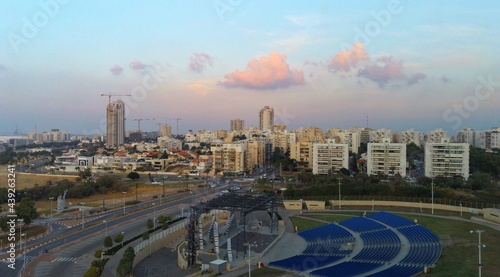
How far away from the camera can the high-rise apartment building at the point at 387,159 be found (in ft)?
185

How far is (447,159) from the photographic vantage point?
5369 centimetres

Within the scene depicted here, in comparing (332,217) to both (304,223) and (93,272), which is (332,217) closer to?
(304,223)

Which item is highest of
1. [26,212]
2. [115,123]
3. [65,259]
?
[115,123]

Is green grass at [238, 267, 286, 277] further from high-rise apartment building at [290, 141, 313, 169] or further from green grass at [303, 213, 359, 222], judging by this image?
high-rise apartment building at [290, 141, 313, 169]

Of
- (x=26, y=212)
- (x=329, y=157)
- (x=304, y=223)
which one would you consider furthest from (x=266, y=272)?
(x=329, y=157)

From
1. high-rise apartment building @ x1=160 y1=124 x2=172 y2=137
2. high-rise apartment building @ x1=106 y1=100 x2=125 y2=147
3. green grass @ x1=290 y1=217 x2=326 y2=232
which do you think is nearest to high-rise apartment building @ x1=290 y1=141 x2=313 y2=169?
green grass @ x1=290 y1=217 x2=326 y2=232

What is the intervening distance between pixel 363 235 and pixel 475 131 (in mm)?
105430

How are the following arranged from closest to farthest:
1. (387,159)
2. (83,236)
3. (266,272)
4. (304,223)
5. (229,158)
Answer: (266,272), (83,236), (304,223), (387,159), (229,158)

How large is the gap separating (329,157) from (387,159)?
1008cm

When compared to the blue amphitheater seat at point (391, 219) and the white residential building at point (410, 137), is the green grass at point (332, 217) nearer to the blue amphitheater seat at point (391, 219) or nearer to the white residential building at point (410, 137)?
the blue amphitheater seat at point (391, 219)

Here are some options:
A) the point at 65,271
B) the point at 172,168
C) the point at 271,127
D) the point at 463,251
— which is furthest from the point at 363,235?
the point at 271,127

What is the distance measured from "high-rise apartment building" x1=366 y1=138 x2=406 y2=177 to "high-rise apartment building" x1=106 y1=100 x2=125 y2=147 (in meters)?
112

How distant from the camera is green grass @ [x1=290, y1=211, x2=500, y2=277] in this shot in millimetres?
18141

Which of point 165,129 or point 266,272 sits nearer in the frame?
point 266,272
